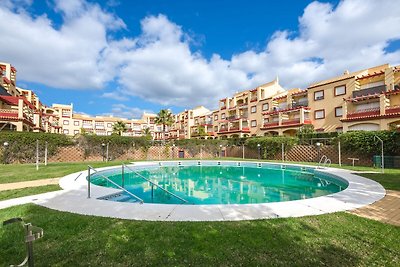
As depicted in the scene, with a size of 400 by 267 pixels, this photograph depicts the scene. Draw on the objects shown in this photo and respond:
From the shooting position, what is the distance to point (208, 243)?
373cm

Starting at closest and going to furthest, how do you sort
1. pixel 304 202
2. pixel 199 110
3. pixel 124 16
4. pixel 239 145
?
pixel 304 202 < pixel 124 16 < pixel 239 145 < pixel 199 110

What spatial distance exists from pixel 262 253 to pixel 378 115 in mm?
29190

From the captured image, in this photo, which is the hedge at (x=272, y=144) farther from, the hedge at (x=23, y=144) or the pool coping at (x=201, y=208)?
the hedge at (x=23, y=144)

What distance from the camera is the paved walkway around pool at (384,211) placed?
5.03 m

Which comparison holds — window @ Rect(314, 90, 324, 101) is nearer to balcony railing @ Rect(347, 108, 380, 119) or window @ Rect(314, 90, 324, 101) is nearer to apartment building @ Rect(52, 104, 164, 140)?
balcony railing @ Rect(347, 108, 380, 119)

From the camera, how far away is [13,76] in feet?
118

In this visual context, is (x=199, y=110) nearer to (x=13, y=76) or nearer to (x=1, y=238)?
(x=13, y=76)

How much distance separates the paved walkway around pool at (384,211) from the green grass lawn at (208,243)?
0.53 m

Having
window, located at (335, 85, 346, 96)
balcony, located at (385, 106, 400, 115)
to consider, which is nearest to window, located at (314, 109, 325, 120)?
window, located at (335, 85, 346, 96)

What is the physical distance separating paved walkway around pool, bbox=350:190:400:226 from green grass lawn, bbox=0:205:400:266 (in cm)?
53

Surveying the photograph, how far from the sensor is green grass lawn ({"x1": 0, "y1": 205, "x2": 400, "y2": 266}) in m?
3.24

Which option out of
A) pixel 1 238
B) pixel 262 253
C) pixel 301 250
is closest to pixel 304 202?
pixel 301 250

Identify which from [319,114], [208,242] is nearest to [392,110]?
[319,114]

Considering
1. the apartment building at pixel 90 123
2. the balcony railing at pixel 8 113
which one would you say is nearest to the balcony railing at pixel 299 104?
the balcony railing at pixel 8 113
